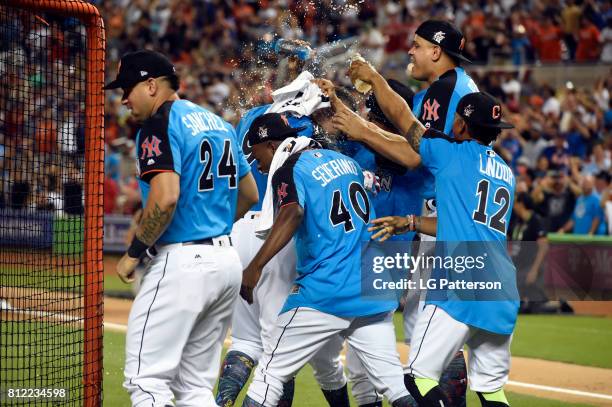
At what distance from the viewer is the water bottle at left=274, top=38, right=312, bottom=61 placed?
7438 mm

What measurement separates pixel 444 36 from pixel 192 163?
84.2 inches

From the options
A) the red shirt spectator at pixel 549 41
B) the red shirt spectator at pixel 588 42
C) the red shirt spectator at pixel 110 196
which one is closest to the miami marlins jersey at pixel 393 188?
the red shirt spectator at pixel 110 196

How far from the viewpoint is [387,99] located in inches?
244

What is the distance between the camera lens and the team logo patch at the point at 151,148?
537 cm

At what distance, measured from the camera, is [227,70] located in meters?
24.4

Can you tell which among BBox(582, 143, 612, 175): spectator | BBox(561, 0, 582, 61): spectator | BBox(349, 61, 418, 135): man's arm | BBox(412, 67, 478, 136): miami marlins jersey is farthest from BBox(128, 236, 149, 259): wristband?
BBox(561, 0, 582, 61): spectator

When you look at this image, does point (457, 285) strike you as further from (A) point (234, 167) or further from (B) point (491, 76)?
(B) point (491, 76)

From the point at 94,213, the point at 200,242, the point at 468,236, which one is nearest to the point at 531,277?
the point at 468,236

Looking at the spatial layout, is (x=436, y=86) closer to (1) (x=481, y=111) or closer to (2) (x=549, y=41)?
(1) (x=481, y=111)

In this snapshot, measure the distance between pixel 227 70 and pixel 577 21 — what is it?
27.6 ft

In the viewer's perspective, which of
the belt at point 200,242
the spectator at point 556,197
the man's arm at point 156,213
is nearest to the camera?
the man's arm at point 156,213

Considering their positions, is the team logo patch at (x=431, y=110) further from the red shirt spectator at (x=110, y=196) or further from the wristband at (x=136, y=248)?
the red shirt spectator at (x=110, y=196)

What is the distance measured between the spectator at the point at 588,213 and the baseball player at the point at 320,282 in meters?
10.2

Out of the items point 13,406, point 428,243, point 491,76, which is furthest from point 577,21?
point 13,406
